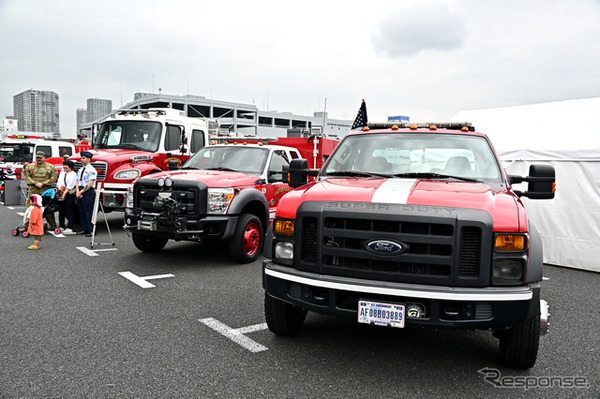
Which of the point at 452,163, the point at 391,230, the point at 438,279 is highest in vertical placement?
the point at 452,163

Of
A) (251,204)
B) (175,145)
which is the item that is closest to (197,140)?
(175,145)

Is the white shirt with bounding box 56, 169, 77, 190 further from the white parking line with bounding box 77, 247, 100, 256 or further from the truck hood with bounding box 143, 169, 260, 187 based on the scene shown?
the truck hood with bounding box 143, 169, 260, 187

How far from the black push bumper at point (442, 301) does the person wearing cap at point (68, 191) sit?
27.2 feet

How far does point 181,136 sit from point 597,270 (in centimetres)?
924

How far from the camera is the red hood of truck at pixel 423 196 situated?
319 cm

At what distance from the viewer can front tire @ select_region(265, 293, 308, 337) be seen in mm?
3977

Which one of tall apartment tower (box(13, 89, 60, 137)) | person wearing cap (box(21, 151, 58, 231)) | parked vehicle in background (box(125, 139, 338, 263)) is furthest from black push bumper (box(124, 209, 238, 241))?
tall apartment tower (box(13, 89, 60, 137))

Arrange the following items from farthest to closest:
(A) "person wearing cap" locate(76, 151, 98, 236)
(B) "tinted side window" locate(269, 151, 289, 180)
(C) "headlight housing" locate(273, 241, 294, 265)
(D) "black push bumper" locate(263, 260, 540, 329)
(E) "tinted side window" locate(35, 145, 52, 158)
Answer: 1. (E) "tinted side window" locate(35, 145, 52, 158)
2. (A) "person wearing cap" locate(76, 151, 98, 236)
3. (B) "tinted side window" locate(269, 151, 289, 180)
4. (C) "headlight housing" locate(273, 241, 294, 265)
5. (D) "black push bumper" locate(263, 260, 540, 329)

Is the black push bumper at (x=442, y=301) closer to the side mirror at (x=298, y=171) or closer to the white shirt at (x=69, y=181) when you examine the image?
the side mirror at (x=298, y=171)

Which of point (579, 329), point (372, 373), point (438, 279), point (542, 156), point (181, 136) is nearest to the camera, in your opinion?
point (438, 279)

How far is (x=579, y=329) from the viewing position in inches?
186

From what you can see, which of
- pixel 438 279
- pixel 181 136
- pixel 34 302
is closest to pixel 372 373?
pixel 438 279

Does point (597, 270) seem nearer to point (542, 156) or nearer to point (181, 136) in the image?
point (542, 156)
